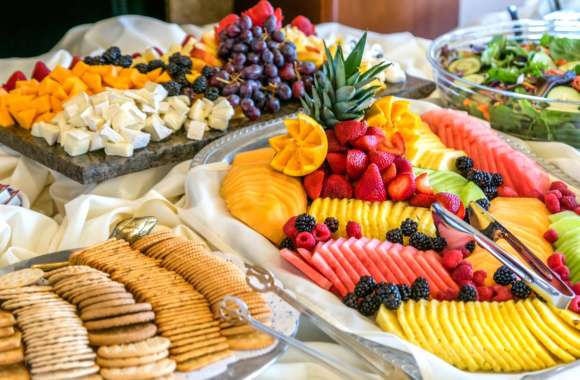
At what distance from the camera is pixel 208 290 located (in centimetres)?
118

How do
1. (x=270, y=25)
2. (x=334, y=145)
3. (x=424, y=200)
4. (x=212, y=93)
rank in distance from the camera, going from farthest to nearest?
(x=270, y=25) < (x=212, y=93) < (x=334, y=145) < (x=424, y=200)

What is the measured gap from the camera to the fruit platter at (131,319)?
39.4 inches

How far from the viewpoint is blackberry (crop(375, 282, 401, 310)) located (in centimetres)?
121

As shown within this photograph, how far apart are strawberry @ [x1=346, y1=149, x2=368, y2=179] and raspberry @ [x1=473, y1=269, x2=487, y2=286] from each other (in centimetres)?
38

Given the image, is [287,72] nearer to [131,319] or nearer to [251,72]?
[251,72]

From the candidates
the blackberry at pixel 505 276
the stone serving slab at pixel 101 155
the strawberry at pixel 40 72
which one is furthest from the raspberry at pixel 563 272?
the strawberry at pixel 40 72

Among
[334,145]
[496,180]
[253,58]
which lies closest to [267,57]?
[253,58]

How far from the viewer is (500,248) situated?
1230 mm

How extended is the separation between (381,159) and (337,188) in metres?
0.11

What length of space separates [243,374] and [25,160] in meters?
1.07

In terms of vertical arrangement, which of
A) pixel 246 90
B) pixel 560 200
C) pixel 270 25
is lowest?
pixel 560 200

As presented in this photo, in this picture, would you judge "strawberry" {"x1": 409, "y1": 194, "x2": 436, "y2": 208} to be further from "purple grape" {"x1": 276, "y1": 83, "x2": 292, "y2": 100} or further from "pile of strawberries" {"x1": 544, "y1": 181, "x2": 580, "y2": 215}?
"purple grape" {"x1": 276, "y1": 83, "x2": 292, "y2": 100}

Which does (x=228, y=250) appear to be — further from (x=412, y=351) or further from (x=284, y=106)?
(x=284, y=106)

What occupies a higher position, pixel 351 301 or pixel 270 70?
pixel 270 70
